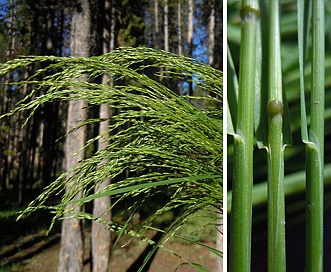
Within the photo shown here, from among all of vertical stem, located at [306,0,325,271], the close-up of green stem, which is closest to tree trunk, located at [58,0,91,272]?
the close-up of green stem

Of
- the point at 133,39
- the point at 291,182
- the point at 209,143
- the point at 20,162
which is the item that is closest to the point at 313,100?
the point at 209,143

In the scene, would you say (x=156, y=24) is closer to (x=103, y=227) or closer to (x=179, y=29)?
(x=179, y=29)

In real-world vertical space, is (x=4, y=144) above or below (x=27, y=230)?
above

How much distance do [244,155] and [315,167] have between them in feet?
0.29

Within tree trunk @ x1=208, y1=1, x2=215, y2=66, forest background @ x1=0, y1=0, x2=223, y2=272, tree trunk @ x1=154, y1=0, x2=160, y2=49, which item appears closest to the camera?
forest background @ x1=0, y1=0, x2=223, y2=272

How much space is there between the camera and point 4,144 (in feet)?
4.76

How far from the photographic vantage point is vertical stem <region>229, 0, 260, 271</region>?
1.66 feet

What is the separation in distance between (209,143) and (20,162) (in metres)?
1.32

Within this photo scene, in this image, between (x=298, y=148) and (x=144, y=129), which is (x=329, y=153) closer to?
(x=298, y=148)

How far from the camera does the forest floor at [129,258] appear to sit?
1393 mm

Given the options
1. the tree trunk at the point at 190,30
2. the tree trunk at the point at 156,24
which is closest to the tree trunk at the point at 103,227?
the tree trunk at the point at 156,24

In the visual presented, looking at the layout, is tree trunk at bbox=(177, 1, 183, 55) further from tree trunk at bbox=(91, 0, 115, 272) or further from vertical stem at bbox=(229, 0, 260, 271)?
vertical stem at bbox=(229, 0, 260, 271)

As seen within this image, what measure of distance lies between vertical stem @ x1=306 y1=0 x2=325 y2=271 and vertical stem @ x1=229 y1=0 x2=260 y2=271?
7 centimetres

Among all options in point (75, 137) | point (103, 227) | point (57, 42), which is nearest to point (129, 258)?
point (103, 227)
